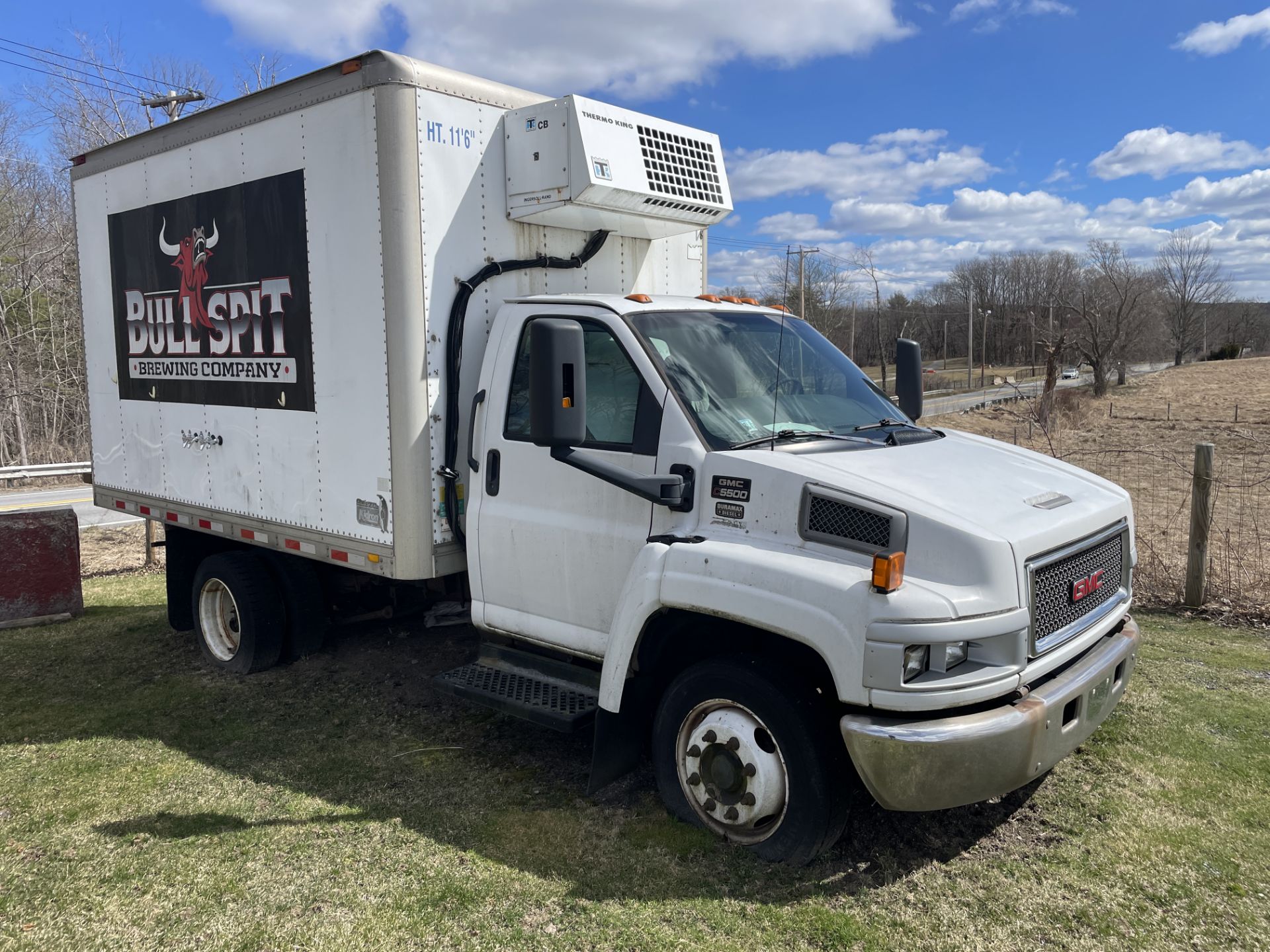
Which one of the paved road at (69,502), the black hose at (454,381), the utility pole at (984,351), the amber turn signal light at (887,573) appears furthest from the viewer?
the utility pole at (984,351)

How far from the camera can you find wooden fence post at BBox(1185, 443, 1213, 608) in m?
6.90

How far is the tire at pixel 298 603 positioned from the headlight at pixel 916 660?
427 cm

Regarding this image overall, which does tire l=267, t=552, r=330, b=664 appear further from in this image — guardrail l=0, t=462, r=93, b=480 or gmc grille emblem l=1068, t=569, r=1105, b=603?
guardrail l=0, t=462, r=93, b=480

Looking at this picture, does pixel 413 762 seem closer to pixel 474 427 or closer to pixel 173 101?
pixel 474 427

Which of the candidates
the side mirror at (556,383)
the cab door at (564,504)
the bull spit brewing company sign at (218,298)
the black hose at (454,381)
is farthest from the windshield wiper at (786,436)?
the bull spit brewing company sign at (218,298)

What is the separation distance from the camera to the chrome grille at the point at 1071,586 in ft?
11.1

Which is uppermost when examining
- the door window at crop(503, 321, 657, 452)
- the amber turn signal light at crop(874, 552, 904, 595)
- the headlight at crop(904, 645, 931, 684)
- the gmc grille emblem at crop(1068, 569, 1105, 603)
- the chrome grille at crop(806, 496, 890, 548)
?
the door window at crop(503, 321, 657, 452)

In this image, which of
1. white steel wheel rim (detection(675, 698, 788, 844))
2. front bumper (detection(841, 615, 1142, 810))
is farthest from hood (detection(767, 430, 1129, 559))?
white steel wheel rim (detection(675, 698, 788, 844))

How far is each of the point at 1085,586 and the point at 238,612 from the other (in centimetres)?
507

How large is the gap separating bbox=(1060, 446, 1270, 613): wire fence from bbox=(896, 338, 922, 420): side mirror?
3314 millimetres

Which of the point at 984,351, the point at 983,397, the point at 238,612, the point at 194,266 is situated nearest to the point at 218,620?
the point at 238,612

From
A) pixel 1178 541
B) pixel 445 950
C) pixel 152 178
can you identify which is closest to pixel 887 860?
pixel 445 950

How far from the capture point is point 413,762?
4.80 meters

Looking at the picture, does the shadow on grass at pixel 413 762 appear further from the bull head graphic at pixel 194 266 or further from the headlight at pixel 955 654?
the bull head graphic at pixel 194 266
